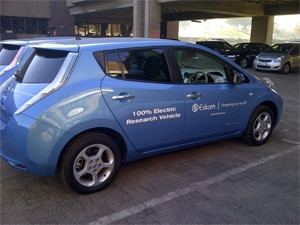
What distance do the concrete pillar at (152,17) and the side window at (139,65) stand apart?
19.1 meters

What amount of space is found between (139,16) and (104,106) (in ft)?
69.1

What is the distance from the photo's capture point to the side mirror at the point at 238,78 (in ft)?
14.5

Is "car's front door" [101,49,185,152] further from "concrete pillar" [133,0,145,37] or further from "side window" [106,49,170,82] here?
"concrete pillar" [133,0,145,37]

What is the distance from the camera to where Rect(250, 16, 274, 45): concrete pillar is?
2784 centimetres

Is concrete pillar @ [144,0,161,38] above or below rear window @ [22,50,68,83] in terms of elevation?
above

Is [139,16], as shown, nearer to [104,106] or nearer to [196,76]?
[196,76]

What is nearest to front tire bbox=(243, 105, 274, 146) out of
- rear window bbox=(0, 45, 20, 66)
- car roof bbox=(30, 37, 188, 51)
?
car roof bbox=(30, 37, 188, 51)

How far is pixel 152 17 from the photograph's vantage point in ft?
73.0

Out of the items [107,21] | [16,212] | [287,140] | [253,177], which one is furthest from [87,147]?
[107,21]

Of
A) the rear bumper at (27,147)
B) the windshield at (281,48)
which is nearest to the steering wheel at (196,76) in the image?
the rear bumper at (27,147)

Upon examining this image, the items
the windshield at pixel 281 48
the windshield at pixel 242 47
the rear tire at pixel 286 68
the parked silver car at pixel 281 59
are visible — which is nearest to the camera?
the parked silver car at pixel 281 59

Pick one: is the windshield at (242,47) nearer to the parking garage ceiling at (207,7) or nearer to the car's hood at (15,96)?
the parking garage ceiling at (207,7)

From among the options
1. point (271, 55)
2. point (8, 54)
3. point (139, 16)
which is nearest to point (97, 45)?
point (8, 54)

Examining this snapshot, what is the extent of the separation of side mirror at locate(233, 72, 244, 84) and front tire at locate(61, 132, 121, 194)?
Answer: 2.03 metres
